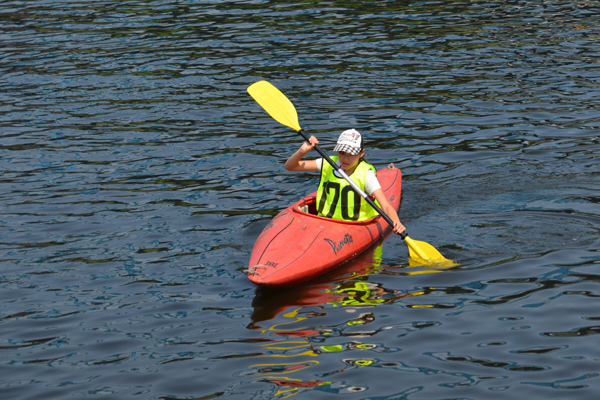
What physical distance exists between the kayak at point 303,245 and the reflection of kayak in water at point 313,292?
0.08m

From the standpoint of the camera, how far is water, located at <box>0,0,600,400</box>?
603 cm

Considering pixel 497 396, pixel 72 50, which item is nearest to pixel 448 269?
pixel 497 396

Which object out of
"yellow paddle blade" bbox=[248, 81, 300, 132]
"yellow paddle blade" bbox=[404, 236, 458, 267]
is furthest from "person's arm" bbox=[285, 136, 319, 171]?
"yellow paddle blade" bbox=[404, 236, 458, 267]

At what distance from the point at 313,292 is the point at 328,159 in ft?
5.81

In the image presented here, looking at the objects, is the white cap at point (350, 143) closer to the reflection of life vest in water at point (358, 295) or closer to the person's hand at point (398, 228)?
the person's hand at point (398, 228)

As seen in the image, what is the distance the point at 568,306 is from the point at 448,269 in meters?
1.37

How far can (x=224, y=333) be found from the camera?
261 inches

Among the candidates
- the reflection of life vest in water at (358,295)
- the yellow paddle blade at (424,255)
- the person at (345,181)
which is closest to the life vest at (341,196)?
the person at (345,181)

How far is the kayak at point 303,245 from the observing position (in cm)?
748

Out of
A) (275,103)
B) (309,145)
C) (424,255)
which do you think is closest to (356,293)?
(424,255)

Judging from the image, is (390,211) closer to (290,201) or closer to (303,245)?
(303,245)

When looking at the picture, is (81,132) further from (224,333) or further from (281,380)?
(281,380)

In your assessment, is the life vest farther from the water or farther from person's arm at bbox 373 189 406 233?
the water

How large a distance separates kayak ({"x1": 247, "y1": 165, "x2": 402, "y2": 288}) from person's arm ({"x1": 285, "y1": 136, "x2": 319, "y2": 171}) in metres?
0.42
